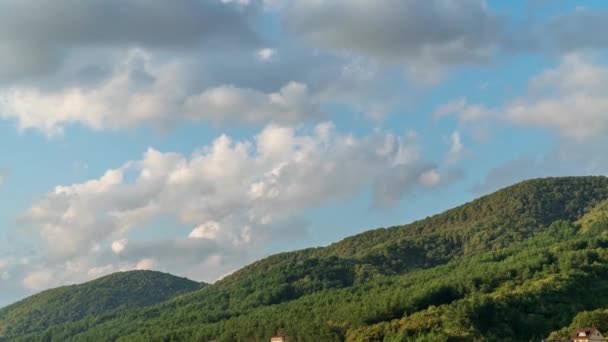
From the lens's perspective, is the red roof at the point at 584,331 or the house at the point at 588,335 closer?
the house at the point at 588,335

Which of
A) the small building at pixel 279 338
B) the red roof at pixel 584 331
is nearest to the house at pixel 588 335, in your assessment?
the red roof at pixel 584 331

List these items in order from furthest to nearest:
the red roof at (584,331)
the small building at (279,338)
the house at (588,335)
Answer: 1. the small building at (279,338)
2. the red roof at (584,331)
3. the house at (588,335)

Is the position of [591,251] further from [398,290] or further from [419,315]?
[419,315]

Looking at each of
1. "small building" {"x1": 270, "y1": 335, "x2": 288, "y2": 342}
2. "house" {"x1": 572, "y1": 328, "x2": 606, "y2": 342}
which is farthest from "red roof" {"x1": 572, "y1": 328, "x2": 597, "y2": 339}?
"small building" {"x1": 270, "y1": 335, "x2": 288, "y2": 342}

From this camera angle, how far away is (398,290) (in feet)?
607

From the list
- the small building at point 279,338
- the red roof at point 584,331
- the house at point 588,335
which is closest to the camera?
the house at point 588,335

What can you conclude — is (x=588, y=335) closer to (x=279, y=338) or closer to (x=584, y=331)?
(x=584, y=331)

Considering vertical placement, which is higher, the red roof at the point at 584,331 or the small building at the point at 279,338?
the small building at the point at 279,338

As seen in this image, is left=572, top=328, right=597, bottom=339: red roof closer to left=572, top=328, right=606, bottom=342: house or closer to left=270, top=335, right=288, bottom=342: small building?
left=572, top=328, right=606, bottom=342: house

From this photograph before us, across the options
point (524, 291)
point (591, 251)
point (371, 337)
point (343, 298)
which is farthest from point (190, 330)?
point (591, 251)

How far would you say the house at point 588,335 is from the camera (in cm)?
12250

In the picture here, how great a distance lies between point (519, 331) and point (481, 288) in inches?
1109

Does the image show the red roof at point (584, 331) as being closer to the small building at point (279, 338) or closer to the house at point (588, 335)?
the house at point (588, 335)

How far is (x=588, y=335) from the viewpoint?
12244 cm
